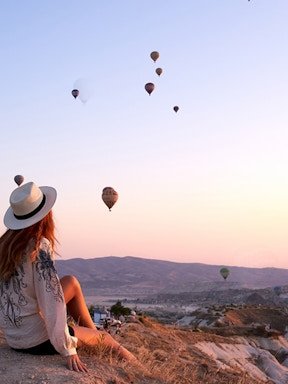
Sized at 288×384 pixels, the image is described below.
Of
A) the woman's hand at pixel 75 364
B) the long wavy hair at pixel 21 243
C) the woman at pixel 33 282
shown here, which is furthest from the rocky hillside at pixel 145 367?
the long wavy hair at pixel 21 243

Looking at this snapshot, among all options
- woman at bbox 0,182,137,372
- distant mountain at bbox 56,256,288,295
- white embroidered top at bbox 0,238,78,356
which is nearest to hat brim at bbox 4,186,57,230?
woman at bbox 0,182,137,372

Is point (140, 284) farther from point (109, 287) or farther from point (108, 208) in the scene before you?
point (108, 208)

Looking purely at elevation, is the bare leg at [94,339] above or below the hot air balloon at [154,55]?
below

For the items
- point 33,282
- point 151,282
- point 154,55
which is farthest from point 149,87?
point 151,282

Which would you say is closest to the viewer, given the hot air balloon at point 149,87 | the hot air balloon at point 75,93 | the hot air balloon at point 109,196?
the hot air balloon at point 109,196

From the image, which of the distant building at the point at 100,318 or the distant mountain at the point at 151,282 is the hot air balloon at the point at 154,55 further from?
the distant mountain at the point at 151,282

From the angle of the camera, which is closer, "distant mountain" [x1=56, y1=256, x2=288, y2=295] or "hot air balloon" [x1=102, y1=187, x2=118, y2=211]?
"hot air balloon" [x1=102, y1=187, x2=118, y2=211]

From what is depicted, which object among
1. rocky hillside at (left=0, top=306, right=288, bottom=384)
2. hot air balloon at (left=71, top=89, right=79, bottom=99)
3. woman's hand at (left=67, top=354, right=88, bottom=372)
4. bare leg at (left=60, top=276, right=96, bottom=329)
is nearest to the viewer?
rocky hillside at (left=0, top=306, right=288, bottom=384)

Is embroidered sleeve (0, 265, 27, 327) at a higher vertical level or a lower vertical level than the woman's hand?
higher

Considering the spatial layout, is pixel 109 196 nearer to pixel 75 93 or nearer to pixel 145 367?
pixel 75 93

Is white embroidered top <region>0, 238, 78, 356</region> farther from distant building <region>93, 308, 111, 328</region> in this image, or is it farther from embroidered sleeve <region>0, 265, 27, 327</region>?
distant building <region>93, 308, 111, 328</region>

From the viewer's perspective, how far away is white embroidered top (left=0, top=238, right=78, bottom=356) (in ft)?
21.5

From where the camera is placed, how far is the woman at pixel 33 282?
6566mm

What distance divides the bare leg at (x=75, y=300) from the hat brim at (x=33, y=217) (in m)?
0.86
